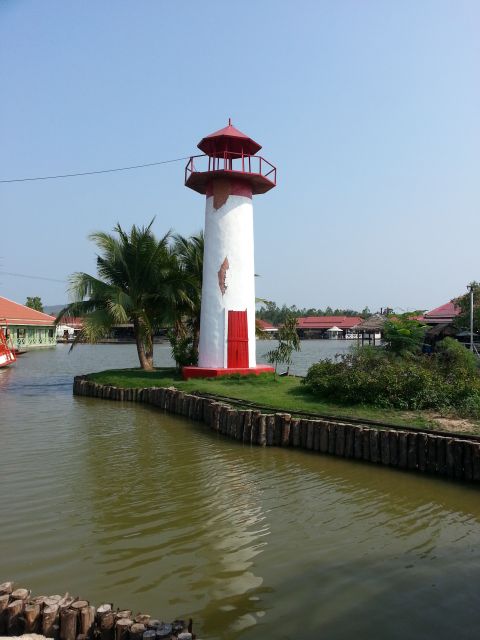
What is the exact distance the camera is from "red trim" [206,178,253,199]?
22.0 m

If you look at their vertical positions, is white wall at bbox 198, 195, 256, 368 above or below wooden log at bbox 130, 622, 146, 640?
above

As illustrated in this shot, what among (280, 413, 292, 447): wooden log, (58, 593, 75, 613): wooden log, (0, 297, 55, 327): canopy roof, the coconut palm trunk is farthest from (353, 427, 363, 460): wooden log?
(0, 297, 55, 327): canopy roof

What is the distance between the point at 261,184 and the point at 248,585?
736 inches

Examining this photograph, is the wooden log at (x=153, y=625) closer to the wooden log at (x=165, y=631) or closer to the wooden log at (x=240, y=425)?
the wooden log at (x=165, y=631)

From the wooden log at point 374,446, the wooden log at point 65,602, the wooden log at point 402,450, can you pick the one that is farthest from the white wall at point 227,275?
the wooden log at point 65,602

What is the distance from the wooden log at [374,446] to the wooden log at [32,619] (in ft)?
27.1

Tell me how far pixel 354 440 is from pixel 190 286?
16.1 metres

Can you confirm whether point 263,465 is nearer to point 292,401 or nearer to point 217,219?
point 292,401

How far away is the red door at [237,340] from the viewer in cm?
2158

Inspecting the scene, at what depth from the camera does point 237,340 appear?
71.1ft

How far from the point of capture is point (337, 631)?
17.7 ft

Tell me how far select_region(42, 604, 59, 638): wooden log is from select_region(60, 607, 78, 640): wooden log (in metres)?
0.06

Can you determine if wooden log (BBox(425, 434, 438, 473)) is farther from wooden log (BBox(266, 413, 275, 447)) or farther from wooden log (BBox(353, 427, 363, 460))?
wooden log (BBox(266, 413, 275, 447))

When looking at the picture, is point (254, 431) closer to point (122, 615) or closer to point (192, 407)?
point (192, 407)
